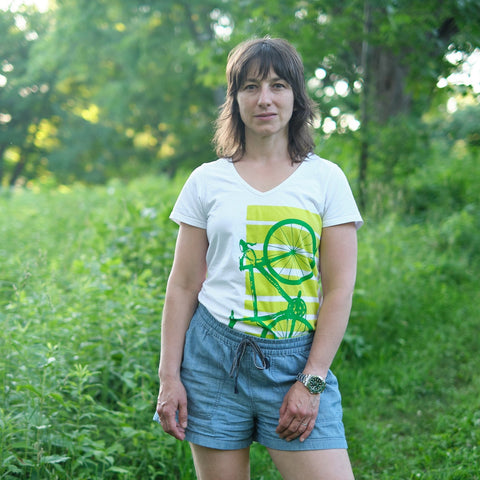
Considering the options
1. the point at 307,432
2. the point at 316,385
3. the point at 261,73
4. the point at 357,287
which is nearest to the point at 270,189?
the point at 261,73

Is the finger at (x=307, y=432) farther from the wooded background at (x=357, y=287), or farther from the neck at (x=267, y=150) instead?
the wooded background at (x=357, y=287)

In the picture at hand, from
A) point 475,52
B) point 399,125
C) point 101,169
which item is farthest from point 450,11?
point 101,169

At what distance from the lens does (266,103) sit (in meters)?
1.96

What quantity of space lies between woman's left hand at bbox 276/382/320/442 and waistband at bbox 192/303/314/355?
126mm

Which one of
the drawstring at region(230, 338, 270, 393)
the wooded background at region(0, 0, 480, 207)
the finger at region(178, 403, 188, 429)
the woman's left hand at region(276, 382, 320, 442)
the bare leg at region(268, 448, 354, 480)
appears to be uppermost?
the wooded background at region(0, 0, 480, 207)

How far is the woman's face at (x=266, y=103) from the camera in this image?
198 centimetres

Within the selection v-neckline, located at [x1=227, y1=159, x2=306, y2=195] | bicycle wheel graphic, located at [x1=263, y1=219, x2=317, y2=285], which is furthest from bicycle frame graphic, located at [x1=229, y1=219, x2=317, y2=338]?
v-neckline, located at [x1=227, y1=159, x2=306, y2=195]

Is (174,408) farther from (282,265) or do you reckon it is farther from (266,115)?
(266,115)

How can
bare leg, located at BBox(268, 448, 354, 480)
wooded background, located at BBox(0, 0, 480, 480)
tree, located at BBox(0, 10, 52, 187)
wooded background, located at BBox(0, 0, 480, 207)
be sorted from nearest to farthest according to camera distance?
bare leg, located at BBox(268, 448, 354, 480) < wooded background, located at BBox(0, 0, 480, 480) < wooded background, located at BBox(0, 0, 480, 207) < tree, located at BBox(0, 10, 52, 187)

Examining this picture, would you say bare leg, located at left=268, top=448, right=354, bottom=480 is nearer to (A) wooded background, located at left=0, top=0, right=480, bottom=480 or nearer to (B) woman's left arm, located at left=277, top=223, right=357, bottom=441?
(B) woman's left arm, located at left=277, top=223, right=357, bottom=441

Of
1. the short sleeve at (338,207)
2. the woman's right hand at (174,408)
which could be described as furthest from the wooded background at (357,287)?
the short sleeve at (338,207)

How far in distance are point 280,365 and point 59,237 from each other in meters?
5.29

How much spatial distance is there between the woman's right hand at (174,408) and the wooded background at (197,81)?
448 centimetres

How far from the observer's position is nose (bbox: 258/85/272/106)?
1.96 metres
